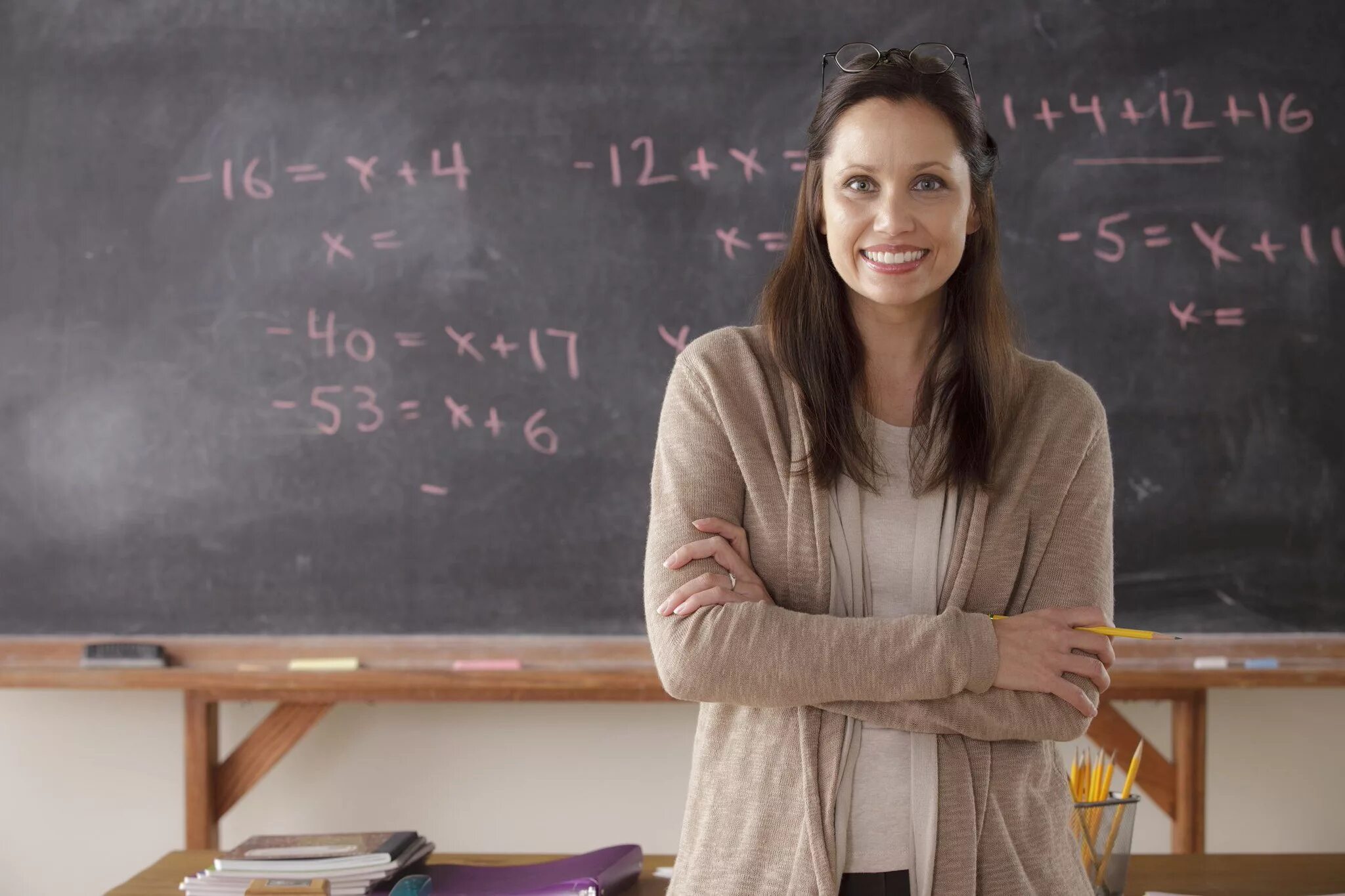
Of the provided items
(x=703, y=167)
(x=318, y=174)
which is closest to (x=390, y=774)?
(x=318, y=174)

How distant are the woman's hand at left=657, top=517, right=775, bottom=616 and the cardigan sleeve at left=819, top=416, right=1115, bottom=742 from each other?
5.7 inches

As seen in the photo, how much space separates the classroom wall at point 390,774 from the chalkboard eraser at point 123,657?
0.33m

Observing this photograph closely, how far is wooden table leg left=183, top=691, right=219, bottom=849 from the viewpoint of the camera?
2584mm

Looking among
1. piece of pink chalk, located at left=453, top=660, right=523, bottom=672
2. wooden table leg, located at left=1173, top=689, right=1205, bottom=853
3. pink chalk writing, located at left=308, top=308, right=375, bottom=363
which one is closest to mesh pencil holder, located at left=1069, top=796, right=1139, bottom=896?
wooden table leg, located at left=1173, top=689, right=1205, bottom=853

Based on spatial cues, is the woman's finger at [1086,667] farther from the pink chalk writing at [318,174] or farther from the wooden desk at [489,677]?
the pink chalk writing at [318,174]

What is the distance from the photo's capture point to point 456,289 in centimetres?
249

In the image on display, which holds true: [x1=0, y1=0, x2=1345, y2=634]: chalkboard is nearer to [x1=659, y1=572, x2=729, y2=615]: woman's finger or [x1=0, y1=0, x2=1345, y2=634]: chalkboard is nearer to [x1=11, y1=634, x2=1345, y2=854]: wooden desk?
[x1=11, y1=634, x2=1345, y2=854]: wooden desk

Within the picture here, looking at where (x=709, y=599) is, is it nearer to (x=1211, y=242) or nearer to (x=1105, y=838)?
(x=1105, y=838)

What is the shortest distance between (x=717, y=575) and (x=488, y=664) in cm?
124

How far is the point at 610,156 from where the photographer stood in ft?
8.13

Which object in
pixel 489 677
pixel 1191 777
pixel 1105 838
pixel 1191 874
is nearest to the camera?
pixel 1105 838

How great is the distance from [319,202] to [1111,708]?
1.92 meters

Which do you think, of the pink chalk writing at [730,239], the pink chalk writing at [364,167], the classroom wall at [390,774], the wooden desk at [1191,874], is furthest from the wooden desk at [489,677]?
the pink chalk writing at [364,167]

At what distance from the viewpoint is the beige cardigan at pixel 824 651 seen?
1212mm
